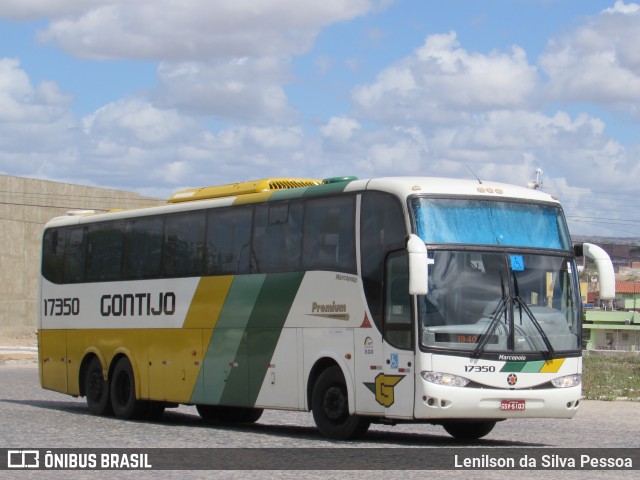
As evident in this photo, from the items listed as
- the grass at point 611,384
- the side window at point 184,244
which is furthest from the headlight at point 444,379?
the grass at point 611,384

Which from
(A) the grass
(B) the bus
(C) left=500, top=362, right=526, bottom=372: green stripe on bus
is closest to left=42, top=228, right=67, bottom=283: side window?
(B) the bus

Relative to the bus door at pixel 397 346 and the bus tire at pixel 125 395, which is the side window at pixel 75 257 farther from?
the bus door at pixel 397 346

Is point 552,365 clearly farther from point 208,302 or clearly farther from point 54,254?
point 54,254

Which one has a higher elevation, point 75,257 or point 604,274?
point 75,257

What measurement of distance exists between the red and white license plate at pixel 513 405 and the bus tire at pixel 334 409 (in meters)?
1.92

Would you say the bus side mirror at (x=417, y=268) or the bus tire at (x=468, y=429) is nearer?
the bus side mirror at (x=417, y=268)

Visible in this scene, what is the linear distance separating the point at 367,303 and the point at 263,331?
285 cm

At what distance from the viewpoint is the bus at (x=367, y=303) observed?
639 inches

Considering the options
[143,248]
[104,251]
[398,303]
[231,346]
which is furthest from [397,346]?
[104,251]

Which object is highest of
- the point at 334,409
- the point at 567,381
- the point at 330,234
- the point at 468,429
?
the point at 330,234

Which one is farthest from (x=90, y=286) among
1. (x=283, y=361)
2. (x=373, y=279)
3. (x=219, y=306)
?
(x=373, y=279)

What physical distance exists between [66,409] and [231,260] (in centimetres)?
692

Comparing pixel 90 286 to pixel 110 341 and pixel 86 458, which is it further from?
pixel 86 458

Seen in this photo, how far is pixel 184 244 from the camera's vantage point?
71.2 feet
